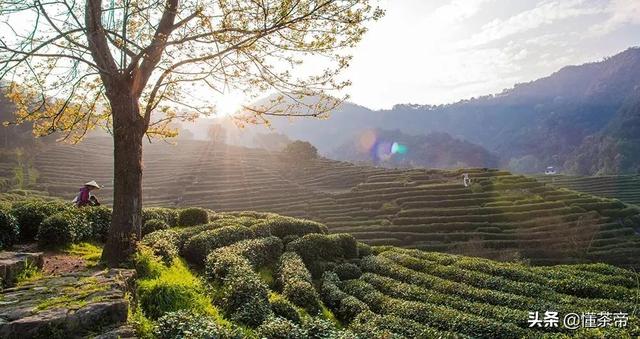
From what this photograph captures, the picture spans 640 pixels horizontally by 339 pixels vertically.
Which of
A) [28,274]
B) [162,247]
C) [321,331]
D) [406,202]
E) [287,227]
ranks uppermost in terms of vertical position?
[28,274]

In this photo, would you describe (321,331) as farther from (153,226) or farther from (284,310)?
(153,226)

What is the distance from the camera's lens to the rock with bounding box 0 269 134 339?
19.5 feet

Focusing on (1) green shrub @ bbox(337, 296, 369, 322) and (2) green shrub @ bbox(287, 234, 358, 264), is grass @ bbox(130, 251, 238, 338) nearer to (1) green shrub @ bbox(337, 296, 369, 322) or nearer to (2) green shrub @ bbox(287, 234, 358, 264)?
(1) green shrub @ bbox(337, 296, 369, 322)

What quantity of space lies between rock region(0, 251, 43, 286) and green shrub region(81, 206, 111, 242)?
16.4 ft

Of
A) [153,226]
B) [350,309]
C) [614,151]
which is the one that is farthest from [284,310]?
[614,151]

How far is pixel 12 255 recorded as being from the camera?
9.15 m

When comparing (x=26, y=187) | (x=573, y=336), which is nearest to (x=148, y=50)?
(x=573, y=336)

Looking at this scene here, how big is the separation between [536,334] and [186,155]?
363 feet

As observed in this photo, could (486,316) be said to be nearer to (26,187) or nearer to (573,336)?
(573,336)

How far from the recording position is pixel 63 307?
21.4 ft

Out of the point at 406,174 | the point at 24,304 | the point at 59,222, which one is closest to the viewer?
the point at 24,304

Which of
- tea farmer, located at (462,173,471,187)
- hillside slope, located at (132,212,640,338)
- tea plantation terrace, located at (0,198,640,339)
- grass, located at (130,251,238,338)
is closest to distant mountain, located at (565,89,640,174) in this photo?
tea farmer, located at (462,173,471,187)

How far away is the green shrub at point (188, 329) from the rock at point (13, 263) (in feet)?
11.4

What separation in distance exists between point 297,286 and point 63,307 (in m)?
6.77
